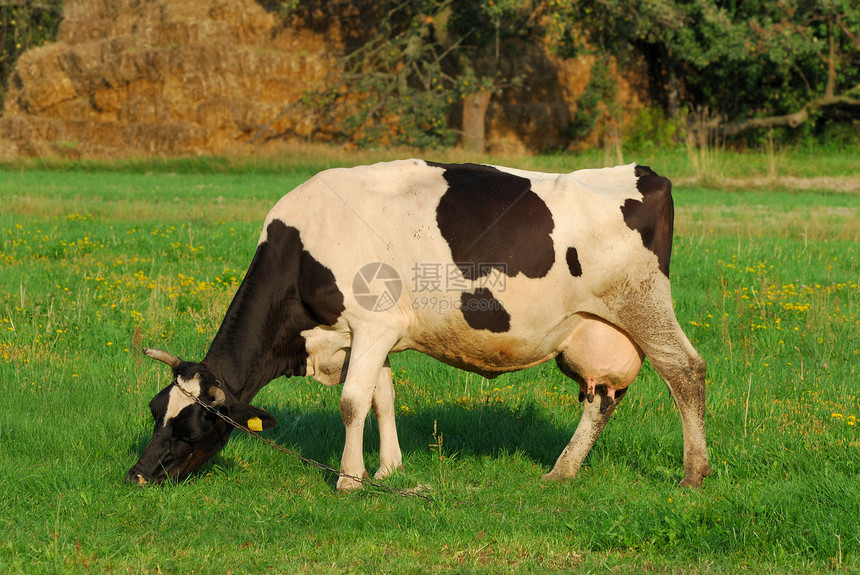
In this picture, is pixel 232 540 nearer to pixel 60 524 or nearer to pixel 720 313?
pixel 60 524

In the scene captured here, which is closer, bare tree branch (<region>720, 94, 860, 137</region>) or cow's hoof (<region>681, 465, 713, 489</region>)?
cow's hoof (<region>681, 465, 713, 489</region>)

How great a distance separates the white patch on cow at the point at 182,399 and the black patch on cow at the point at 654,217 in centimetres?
315

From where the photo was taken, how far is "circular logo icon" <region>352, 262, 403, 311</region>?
635 centimetres

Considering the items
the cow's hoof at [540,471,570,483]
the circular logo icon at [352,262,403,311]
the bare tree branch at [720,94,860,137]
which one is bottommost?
the cow's hoof at [540,471,570,483]

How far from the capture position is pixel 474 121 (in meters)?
33.4

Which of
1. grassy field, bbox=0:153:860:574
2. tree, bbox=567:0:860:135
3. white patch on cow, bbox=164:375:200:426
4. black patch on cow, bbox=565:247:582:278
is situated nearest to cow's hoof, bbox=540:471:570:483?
grassy field, bbox=0:153:860:574

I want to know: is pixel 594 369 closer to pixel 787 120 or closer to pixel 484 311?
pixel 484 311

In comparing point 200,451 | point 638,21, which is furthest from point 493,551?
point 638,21

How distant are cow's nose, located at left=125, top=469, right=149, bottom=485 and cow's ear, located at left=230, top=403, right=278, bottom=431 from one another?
Answer: 72 centimetres

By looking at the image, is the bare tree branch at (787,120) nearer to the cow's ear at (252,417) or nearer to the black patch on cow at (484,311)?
the black patch on cow at (484,311)

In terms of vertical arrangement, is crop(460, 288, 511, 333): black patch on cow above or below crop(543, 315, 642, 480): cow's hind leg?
above

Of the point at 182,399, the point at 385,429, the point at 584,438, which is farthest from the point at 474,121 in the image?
the point at 182,399

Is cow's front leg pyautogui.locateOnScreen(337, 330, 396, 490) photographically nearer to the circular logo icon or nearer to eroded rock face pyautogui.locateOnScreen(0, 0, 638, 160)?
the circular logo icon

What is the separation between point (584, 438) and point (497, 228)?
1.78m
